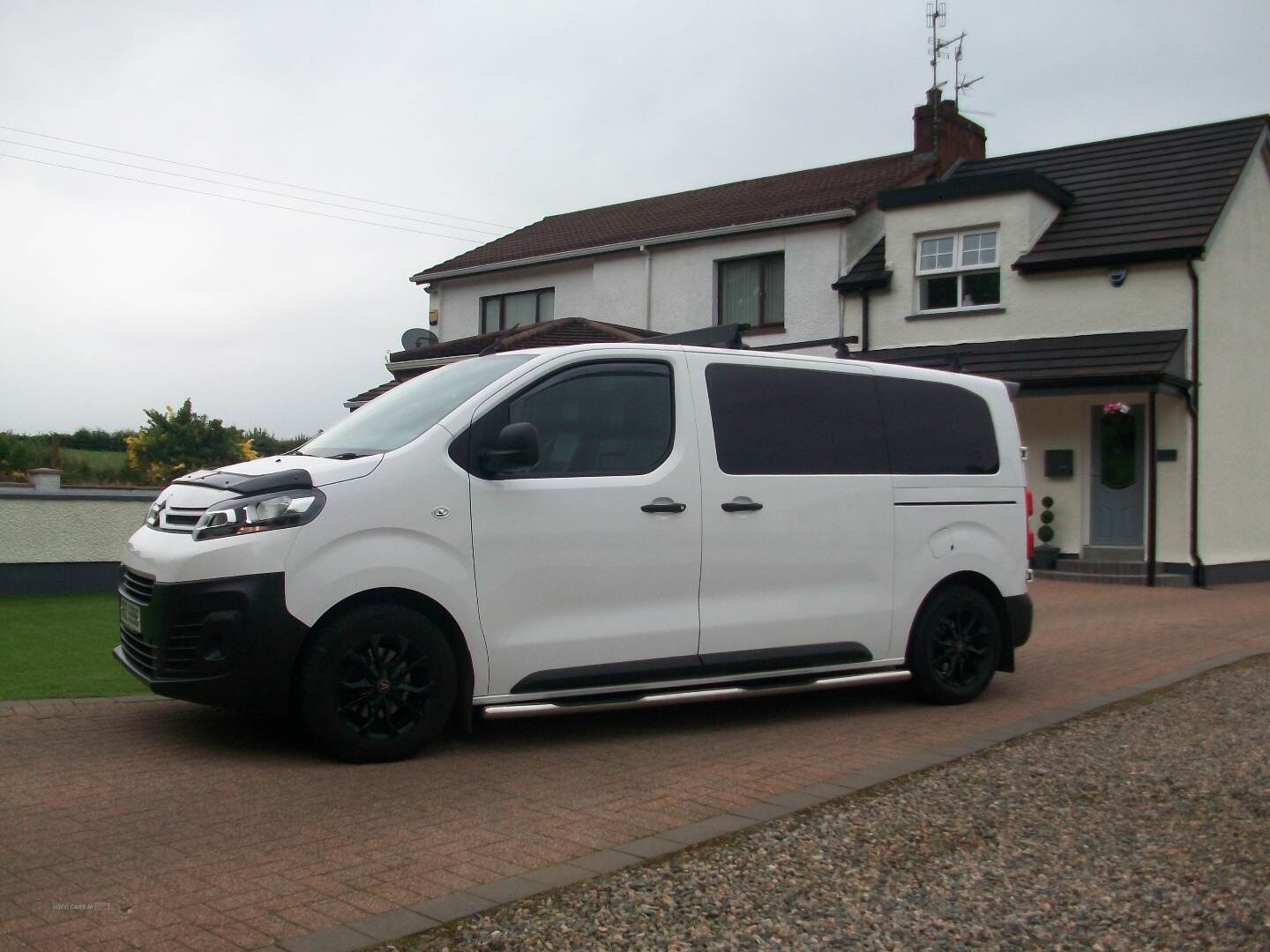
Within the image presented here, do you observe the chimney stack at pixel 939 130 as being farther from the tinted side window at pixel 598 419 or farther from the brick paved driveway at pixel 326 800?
the tinted side window at pixel 598 419

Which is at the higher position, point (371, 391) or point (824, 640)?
point (371, 391)

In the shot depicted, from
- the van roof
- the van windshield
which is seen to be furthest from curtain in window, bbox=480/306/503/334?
the van windshield

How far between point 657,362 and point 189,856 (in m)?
3.58

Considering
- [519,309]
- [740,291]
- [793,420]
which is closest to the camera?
[793,420]

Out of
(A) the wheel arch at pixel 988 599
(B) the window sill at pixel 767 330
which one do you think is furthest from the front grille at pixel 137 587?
(B) the window sill at pixel 767 330

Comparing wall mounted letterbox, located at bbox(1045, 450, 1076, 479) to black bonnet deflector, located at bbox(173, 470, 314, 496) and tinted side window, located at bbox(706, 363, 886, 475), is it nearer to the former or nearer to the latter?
tinted side window, located at bbox(706, 363, 886, 475)

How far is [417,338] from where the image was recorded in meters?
21.7

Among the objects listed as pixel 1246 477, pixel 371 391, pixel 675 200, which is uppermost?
pixel 675 200

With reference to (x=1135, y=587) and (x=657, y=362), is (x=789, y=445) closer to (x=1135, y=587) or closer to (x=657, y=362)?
(x=657, y=362)

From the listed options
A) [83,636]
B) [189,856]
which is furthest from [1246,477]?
[189,856]

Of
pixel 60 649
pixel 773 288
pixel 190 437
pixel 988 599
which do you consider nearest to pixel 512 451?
pixel 988 599

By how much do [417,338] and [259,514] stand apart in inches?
637

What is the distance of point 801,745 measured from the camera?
22.1 ft

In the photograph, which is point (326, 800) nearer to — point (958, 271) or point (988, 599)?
point (988, 599)
